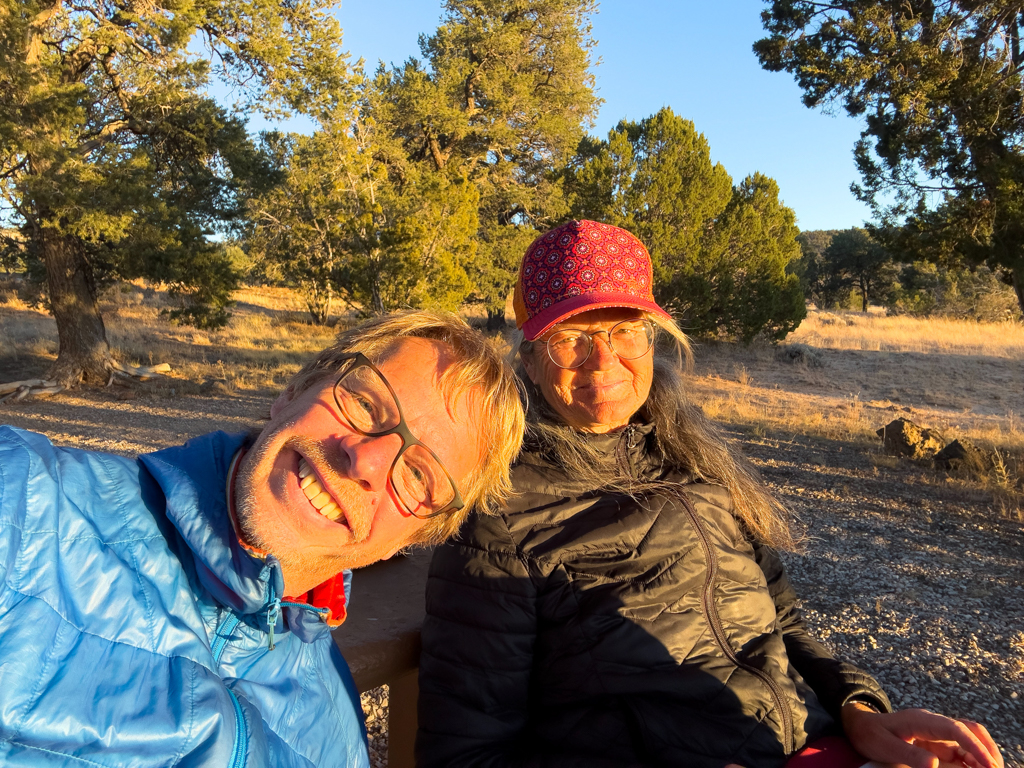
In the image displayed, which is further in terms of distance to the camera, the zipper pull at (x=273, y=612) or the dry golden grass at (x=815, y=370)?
the dry golden grass at (x=815, y=370)

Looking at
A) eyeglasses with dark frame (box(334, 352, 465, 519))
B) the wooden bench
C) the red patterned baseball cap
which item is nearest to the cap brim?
the red patterned baseball cap

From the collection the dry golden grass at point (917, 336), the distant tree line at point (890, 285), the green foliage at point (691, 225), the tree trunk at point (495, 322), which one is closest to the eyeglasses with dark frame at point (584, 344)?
the green foliage at point (691, 225)

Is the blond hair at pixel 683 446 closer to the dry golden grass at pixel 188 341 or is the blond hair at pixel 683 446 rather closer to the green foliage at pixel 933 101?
the green foliage at pixel 933 101

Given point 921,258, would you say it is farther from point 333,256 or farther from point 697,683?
point 333,256

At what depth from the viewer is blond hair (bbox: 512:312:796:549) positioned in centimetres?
177

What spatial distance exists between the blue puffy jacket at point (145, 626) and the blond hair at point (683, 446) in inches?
31.5

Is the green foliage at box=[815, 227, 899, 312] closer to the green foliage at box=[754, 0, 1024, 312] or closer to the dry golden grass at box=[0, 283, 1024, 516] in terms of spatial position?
the dry golden grass at box=[0, 283, 1024, 516]

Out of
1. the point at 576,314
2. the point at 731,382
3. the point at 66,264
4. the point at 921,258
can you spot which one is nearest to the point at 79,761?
the point at 576,314

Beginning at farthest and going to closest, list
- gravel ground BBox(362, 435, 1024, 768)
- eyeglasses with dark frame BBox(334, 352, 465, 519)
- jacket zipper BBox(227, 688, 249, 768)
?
gravel ground BBox(362, 435, 1024, 768) → eyeglasses with dark frame BBox(334, 352, 465, 519) → jacket zipper BBox(227, 688, 249, 768)

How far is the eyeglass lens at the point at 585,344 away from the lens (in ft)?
6.01

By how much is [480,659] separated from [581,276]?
1.01m

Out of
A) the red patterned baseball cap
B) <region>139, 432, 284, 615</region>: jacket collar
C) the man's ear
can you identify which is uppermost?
the red patterned baseball cap

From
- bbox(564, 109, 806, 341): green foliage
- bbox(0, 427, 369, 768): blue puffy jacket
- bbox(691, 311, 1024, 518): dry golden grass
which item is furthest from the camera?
bbox(564, 109, 806, 341): green foliage

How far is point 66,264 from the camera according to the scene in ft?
36.3
